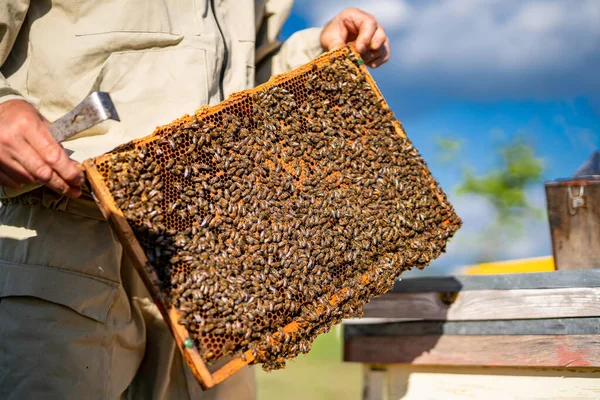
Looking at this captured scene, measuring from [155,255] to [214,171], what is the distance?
0.53 metres

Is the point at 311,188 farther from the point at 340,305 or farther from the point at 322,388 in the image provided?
the point at 322,388

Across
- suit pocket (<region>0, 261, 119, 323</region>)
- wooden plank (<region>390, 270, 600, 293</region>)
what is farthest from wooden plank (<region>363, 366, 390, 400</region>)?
suit pocket (<region>0, 261, 119, 323</region>)

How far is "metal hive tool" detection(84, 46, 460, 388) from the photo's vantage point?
2344 mm

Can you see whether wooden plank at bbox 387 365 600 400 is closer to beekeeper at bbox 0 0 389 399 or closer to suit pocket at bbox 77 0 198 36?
beekeeper at bbox 0 0 389 399

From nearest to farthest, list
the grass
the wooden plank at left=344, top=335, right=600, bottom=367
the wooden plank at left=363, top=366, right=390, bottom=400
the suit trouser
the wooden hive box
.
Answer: the suit trouser → the wooden plank at left=344, top=335, right=600, bottom=367 → the wooden hive box → the wooden plank at left=363, top=366, right=390, bottom=400 → the grass

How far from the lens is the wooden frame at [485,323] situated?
10.6 ft

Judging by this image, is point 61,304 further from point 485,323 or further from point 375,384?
point 485,323

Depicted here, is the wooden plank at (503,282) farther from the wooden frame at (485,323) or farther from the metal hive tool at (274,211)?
the metal hive tool at (274,211)

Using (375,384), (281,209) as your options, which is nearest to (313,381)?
(375,384)

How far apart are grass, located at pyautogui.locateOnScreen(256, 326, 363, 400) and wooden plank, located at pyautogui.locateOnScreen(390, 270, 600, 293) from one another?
365cm

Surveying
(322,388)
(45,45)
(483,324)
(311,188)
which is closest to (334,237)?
(311,188)

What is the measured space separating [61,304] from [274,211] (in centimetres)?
109

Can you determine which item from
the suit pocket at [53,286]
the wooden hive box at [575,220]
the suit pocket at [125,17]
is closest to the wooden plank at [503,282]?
the wooden hive box at [575,220]

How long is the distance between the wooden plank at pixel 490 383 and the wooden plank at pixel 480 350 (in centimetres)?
9
